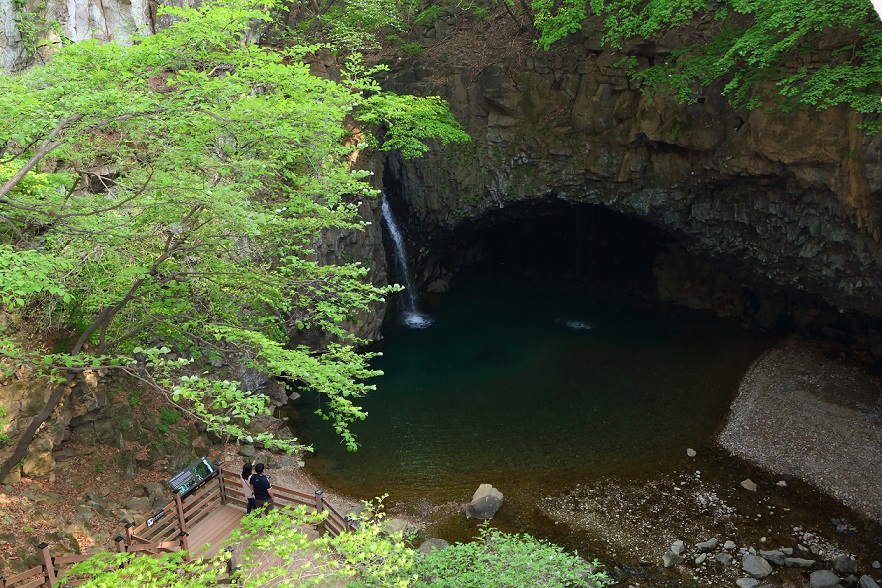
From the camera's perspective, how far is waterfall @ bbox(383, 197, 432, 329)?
82.3 ft

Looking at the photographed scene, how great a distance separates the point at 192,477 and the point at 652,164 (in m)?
16.8

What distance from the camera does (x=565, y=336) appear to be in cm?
2338

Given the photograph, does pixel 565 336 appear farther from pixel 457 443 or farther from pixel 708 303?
pixel 457 443

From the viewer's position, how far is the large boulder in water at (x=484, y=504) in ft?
46.4

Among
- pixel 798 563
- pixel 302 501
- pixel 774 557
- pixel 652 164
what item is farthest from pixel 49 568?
pixel 652 164

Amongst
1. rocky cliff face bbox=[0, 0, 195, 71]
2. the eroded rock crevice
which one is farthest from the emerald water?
rocky cliff face bbox=[0, 0, 195, 71]

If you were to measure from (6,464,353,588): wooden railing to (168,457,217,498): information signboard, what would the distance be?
0.43ft

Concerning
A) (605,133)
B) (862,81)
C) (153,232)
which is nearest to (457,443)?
(153,232)

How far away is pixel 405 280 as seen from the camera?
2595 cm

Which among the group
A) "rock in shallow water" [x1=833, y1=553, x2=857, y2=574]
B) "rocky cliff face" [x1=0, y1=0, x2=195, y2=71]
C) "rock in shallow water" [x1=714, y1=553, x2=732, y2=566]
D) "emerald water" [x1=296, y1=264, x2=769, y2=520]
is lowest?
"rock in shallow water" [x1=833, y1=553, x2=857, y2=574]

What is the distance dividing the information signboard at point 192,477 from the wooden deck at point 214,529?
68 cm

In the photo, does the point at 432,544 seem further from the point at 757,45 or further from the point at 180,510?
the point at 757,45

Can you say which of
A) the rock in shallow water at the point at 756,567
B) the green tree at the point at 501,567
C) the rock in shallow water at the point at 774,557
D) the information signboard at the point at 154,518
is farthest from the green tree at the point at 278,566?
the rock in shallow water at the point at 774,557

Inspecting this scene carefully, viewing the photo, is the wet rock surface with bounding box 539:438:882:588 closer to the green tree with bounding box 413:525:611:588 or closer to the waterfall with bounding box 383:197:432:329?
the green tree with bounding box 413:525:611:588
